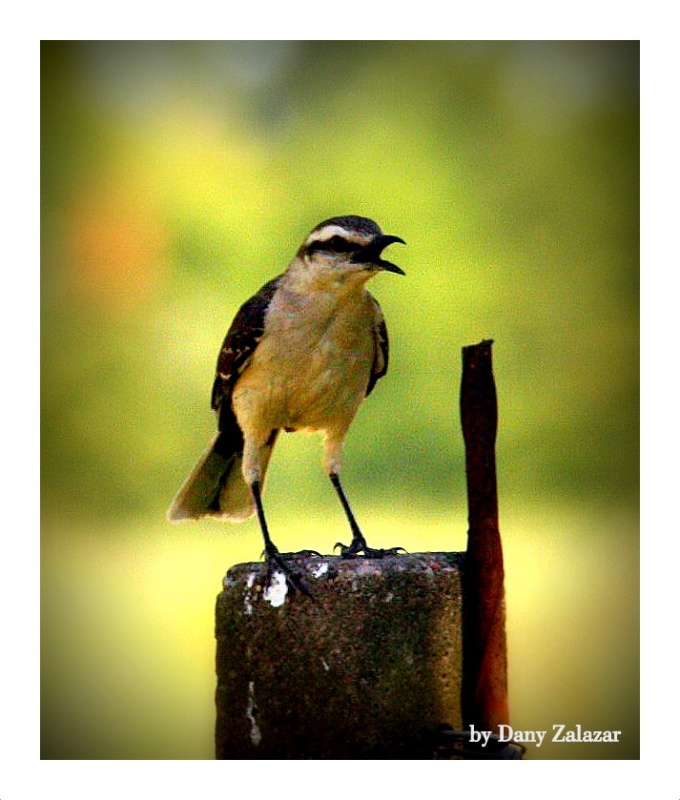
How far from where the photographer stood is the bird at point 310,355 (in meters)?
5.38

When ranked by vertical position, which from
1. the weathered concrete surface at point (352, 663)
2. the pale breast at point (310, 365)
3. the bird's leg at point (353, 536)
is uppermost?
the pale breast at point (310, 365)

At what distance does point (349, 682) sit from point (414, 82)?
361 centimetres

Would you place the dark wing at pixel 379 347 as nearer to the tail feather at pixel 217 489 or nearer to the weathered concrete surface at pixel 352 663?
the tail feather at pixel 217 489

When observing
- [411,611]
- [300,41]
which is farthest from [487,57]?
[411,611]

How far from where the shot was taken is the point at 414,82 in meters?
6.45

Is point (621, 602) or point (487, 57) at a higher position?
point (487, 57)

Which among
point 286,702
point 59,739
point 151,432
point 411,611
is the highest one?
point 151,432

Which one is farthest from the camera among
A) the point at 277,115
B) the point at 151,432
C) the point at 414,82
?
the point at 151,432

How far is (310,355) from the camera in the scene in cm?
550

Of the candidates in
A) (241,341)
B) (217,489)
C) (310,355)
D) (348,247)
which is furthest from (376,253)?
(217,489)

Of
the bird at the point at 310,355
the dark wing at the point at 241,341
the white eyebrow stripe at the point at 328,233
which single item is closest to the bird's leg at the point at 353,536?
the bird at the point at 310,355

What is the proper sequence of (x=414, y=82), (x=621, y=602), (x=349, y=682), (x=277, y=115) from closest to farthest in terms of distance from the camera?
(x=349, y=682) < (x=621, y=602) < (x=414, y=82) < (x=277, y=115)

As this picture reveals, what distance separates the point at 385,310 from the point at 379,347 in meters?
1.74

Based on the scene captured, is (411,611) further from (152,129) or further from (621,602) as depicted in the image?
(152,129)
